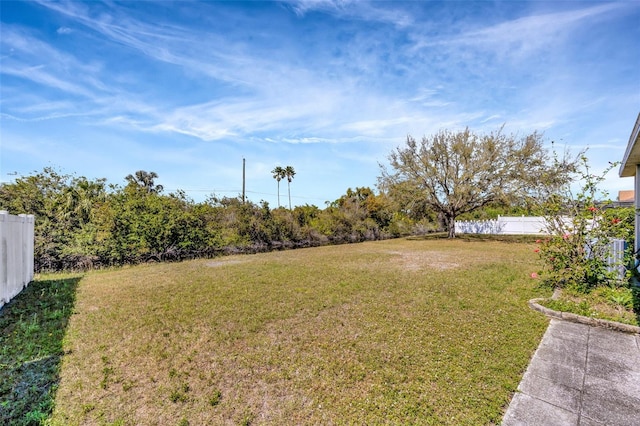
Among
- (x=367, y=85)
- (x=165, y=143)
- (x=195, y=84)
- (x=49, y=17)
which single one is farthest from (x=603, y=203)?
(x=165, y=143)

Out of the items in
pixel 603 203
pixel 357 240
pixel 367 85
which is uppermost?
pixel 367 85

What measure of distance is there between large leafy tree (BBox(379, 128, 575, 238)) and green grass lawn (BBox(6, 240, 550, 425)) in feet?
49.1

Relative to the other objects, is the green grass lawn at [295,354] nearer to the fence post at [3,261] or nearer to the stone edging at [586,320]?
the stone edging at [586,320]

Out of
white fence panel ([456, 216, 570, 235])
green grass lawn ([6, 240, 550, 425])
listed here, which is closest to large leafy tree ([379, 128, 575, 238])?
white fence panel ([456, 216, 570, 235])

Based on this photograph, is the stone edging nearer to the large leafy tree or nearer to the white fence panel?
the large leafy tree

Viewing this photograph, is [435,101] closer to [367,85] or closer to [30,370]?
[367,85]

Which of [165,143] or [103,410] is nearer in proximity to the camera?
[103,410]

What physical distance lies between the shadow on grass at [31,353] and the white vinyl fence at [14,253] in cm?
25

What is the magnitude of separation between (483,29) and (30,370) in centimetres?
1104

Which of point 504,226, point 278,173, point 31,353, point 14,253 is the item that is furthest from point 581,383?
point 278,173

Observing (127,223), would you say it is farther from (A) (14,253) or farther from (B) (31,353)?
(B) (31,353)

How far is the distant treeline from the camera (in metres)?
8.80

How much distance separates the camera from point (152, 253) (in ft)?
35.2

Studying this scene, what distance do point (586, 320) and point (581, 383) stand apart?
2046 millimetres
